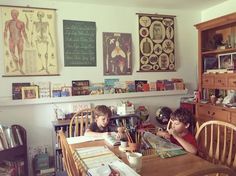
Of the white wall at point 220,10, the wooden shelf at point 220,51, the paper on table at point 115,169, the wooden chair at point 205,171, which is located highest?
the white wall at point 220,10

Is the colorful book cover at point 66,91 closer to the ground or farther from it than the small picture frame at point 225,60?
closer to the ground

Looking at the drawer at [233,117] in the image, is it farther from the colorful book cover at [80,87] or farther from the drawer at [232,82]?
the colorful book cover at [80,87]

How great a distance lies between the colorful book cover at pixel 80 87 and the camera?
3.15 m

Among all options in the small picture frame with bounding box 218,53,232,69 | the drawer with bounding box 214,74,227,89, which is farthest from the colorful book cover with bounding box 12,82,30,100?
the small picture frame with bounding box 218,53,232,69

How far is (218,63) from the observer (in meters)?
3.33

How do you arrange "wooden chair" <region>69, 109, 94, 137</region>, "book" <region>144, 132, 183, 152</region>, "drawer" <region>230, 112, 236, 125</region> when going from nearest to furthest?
"book" <region>144, 132, 183, 152</region>, "wooden chair" <region>69, 109, 94, 137</region>, "drawer" <region>230, 112, 236, 125</region>

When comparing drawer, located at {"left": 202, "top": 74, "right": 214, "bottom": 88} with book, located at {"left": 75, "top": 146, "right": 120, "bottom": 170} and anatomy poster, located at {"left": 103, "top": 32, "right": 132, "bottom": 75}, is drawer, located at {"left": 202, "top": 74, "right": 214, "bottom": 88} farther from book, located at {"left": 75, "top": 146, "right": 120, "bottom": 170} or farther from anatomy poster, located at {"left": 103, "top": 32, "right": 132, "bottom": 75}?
book, located at {"left": 75, "top": 146, "right": 120, "bottom": 170}

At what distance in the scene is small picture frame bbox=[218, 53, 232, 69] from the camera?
3127 millimetres

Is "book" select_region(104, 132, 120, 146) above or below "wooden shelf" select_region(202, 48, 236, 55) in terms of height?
below

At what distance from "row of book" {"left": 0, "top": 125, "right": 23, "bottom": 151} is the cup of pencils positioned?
4.93ft

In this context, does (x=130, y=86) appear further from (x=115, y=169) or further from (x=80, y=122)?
(x=115, y=169)

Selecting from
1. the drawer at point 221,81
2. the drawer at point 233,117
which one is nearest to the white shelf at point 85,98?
the drawer at point 221,81

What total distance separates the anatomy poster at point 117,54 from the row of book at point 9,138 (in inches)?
54.9

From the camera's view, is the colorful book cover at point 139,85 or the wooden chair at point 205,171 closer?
the wooden chair at point 205,171
